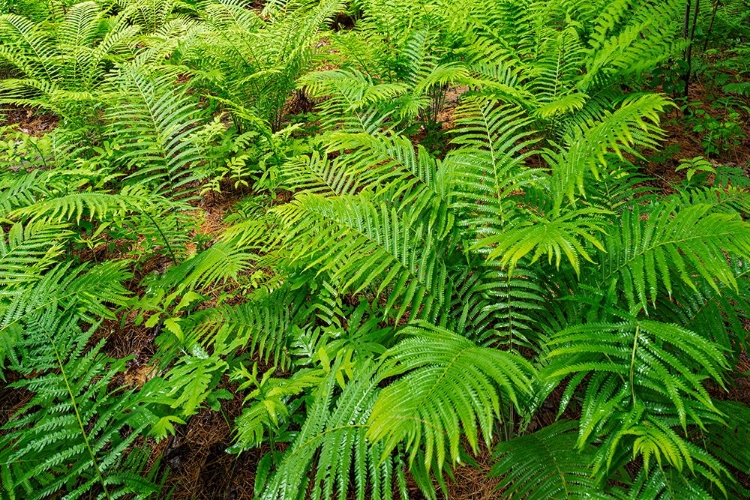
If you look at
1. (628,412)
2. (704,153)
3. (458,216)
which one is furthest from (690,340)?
(704,153)

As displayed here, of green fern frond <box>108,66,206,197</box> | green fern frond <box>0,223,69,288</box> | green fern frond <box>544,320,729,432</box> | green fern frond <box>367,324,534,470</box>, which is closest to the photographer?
green fern frond <box>367,324,534,470</box>

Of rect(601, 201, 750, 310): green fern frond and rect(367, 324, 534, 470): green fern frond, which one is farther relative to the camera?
rect(601, 201, 750, 310): green fern frond

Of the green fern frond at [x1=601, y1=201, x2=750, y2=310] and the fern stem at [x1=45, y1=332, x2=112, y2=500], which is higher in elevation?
the green fern frond at [x1=601, y1=201, x2=750, y2=310]

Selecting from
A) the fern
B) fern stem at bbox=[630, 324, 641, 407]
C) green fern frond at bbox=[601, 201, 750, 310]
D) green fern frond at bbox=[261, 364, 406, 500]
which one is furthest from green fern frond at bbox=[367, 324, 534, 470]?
the fern

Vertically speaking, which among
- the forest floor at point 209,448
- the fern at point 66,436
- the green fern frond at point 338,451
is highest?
the green fern frond at point 338,451

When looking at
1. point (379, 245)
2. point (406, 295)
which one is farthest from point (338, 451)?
point (379, 245)

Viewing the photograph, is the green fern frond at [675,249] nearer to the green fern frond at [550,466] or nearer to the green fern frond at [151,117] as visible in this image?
the green fern frond at [550,466]

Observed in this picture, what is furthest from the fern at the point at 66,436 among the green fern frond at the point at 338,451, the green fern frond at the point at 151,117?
the green fern frond at the point at 151,117

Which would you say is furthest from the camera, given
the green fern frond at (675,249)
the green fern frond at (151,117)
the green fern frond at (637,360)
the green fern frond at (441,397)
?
the green fern frond at (151,117)

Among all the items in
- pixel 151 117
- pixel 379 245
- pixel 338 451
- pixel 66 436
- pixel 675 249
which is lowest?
pixel 66 436

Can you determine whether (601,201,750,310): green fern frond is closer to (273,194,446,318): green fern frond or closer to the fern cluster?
the fern cluster

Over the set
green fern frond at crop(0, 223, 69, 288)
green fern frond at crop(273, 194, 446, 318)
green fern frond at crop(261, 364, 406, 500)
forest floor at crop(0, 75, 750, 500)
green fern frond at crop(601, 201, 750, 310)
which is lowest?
forest floor at crop(0, 75, 750, 500)

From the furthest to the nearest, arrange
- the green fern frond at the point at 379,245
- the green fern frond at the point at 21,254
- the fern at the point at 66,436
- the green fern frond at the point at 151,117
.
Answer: the green fern frond at the point at 151,117 < the green fern frond at the point at 21,254 < the green fern frond at the point at 379,245 < the fern at the point at 66,436

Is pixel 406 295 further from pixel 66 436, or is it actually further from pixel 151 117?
pixel 151 117
